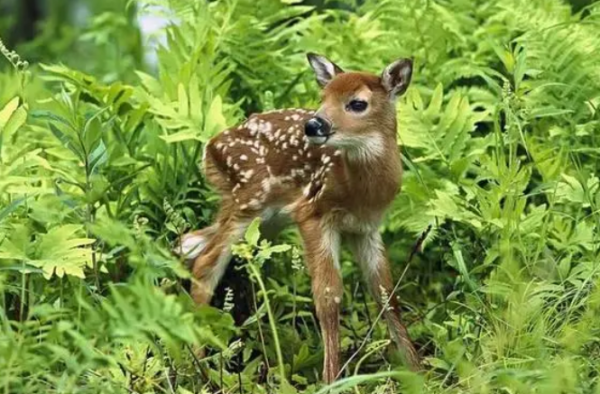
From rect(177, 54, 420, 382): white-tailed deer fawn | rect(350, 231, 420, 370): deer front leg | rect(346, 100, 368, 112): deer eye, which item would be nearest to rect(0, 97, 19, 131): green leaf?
rect(177, 54, 420, 382): white-tailed deer fawn

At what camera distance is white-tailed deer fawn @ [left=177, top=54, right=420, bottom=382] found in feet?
21.4

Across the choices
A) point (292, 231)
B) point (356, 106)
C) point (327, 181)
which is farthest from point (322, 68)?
point (292, 231)

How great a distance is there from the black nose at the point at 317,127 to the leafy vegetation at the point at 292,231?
50cm

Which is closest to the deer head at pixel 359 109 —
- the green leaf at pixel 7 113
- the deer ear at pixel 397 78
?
the deer ear at pixel 397 78

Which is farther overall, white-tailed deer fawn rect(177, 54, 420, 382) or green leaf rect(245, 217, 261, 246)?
white-tailed deer fawn rect(177, 54, 420, 382)

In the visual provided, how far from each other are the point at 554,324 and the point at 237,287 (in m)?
1.70

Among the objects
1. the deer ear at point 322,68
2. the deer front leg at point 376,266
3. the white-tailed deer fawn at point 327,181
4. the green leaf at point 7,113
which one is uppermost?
the green leaf at point 7,113

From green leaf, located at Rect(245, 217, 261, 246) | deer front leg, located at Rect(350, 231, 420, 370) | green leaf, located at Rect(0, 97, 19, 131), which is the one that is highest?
green leaf, located at Rect(0, 97, 19, 131)

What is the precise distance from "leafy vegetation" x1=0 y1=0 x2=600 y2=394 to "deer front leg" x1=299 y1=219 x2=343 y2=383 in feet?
0.33

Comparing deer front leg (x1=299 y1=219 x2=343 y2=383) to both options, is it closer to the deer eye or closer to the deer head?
the deer head

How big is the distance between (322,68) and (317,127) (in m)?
0.52

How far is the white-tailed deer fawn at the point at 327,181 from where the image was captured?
21.4ft

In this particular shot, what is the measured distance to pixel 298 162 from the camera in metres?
6.85

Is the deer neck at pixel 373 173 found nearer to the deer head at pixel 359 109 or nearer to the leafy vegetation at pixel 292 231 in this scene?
the deer head at pixel 359 109
